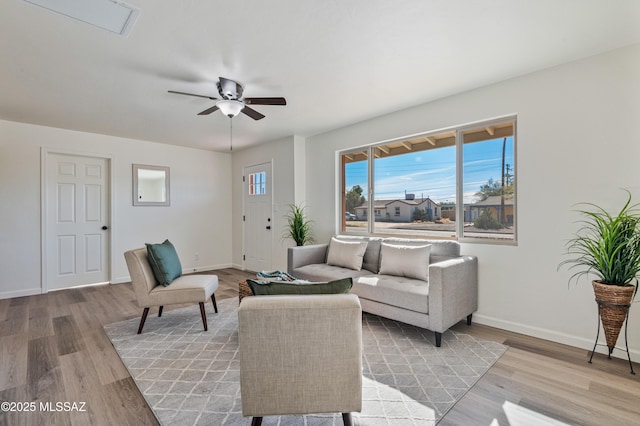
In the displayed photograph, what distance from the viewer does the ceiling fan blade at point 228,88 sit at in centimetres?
283

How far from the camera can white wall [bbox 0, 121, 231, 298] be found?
13.8 ft

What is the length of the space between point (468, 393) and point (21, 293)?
575cm

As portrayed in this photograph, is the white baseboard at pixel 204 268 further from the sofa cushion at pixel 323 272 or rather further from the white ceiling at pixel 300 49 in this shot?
the white ceiling at pixel 300 49

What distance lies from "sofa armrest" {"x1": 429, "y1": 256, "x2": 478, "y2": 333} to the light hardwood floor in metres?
0.36

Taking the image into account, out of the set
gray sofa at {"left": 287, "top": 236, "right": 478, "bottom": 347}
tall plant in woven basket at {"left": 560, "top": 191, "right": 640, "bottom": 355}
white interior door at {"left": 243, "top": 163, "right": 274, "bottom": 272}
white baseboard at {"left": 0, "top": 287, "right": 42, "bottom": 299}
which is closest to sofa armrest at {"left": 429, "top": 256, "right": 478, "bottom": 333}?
gray sofa at {"left": 287, "top": 236, "right": 478, "bottom": 347}

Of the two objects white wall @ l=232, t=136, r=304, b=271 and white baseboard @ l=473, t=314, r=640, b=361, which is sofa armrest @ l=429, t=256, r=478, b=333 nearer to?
white baseboard @ l=473, t=314, r=640, b=361

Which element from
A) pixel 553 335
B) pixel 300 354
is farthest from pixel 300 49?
pixel 553 335

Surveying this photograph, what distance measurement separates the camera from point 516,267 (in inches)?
114

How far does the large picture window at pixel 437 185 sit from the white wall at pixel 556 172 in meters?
0.17

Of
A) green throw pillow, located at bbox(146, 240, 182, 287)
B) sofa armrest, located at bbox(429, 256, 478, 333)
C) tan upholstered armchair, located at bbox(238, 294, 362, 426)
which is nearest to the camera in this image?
tan upholstered armchair, located at bbox(238, 294, 362, 426)

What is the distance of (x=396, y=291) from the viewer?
278 centimetres

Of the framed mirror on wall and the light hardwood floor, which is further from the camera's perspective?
the framed mirror on wall

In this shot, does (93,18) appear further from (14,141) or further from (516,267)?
(516,267)

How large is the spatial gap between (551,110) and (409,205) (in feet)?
5.69
